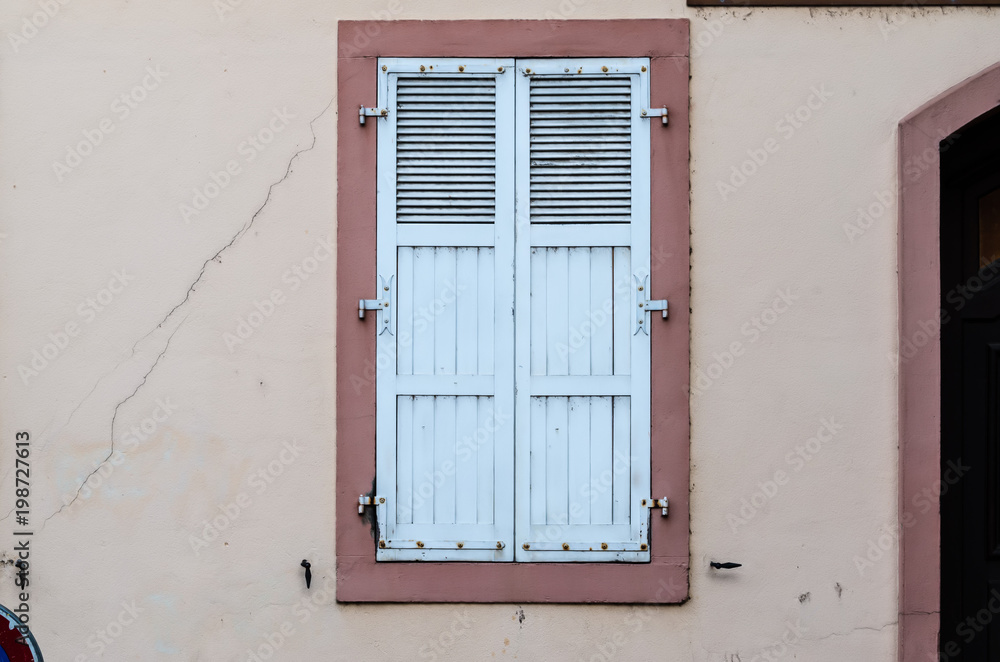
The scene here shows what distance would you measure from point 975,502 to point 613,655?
1591mm

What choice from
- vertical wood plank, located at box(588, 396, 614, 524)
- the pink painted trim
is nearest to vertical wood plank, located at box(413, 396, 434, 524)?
vertical wood plank, located at box(588, 396, 614, 524)

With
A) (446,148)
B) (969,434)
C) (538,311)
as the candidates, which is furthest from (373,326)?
(969,434)

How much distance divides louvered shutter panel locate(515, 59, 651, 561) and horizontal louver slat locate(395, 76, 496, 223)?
0.13 meters

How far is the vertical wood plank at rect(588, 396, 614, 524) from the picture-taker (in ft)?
10.4

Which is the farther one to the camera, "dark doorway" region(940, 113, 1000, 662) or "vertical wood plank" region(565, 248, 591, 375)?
"dark doorway" region(940, 113, 1000, 662)

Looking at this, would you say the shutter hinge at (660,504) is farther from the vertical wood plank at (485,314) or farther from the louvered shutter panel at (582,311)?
the vertical wood plank at (485,314)

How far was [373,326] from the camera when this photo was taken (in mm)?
3182

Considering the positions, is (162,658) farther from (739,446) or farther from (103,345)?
(739,446)

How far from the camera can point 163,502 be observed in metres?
3.19

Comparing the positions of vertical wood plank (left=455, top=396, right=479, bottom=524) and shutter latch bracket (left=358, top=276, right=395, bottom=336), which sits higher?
shutter latch bracket (left=358, top=276, right=395, bottom=336)

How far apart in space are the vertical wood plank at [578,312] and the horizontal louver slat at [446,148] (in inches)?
15.1

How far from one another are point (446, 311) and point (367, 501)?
78 centimetres

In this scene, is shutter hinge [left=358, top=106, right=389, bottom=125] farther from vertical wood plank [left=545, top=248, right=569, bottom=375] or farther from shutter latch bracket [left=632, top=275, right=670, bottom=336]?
shutter latch bracket [left=632, top=275, right=670, bottom=336]

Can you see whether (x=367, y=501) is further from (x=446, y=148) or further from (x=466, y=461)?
(x=446, y=148)
